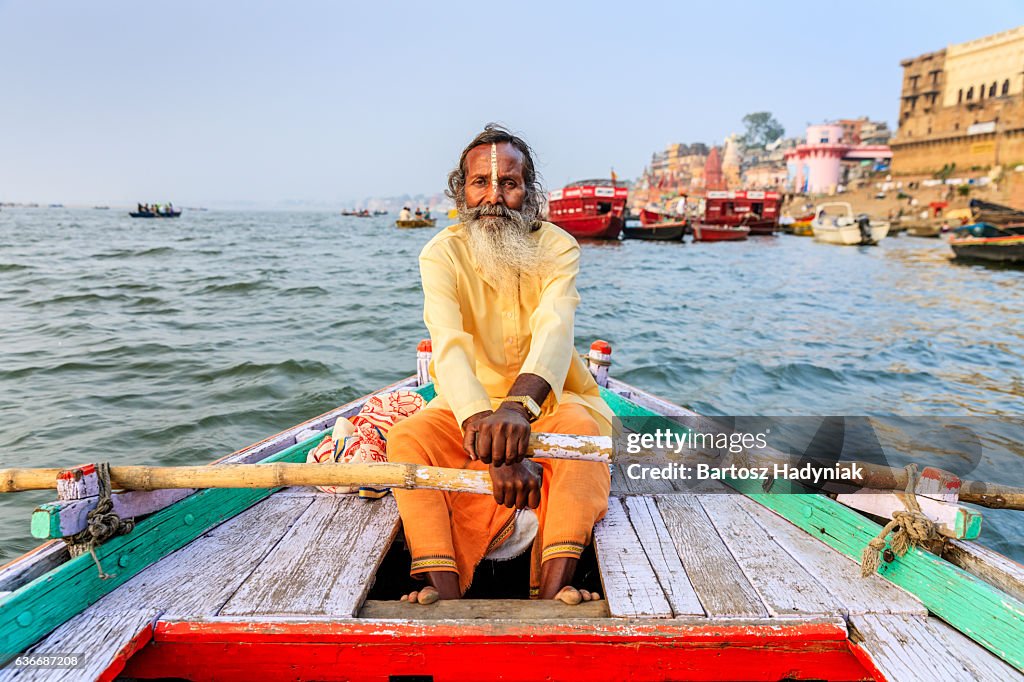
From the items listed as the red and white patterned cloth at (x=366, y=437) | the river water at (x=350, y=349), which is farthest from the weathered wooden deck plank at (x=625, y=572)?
the river water at (x=350, y=349)

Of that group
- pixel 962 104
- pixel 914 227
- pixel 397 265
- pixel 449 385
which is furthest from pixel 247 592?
pixel 962 104

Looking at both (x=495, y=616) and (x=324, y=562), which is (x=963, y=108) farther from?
(x=324, y=562)

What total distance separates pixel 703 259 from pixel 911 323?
48.3ft

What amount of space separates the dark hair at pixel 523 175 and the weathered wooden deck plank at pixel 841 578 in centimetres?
175

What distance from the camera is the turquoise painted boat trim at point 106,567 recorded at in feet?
5.58

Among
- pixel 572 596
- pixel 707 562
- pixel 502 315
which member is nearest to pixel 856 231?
pixel 502 315

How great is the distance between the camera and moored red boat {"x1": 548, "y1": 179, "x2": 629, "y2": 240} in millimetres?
34781

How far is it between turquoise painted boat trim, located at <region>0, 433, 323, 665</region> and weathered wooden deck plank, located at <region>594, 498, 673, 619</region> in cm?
159

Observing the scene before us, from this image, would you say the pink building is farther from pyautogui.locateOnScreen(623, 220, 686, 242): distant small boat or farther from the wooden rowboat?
the wooden rowboat

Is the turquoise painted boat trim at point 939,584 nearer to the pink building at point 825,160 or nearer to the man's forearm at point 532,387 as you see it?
the man's forearm at point 532,387

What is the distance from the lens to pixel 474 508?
2.35 meters

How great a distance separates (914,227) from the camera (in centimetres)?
4338

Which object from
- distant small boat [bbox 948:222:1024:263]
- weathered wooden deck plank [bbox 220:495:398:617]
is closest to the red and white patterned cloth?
weathered wooden deck plank [bbox 220:495:398:617]

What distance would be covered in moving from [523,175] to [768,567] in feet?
6.12
